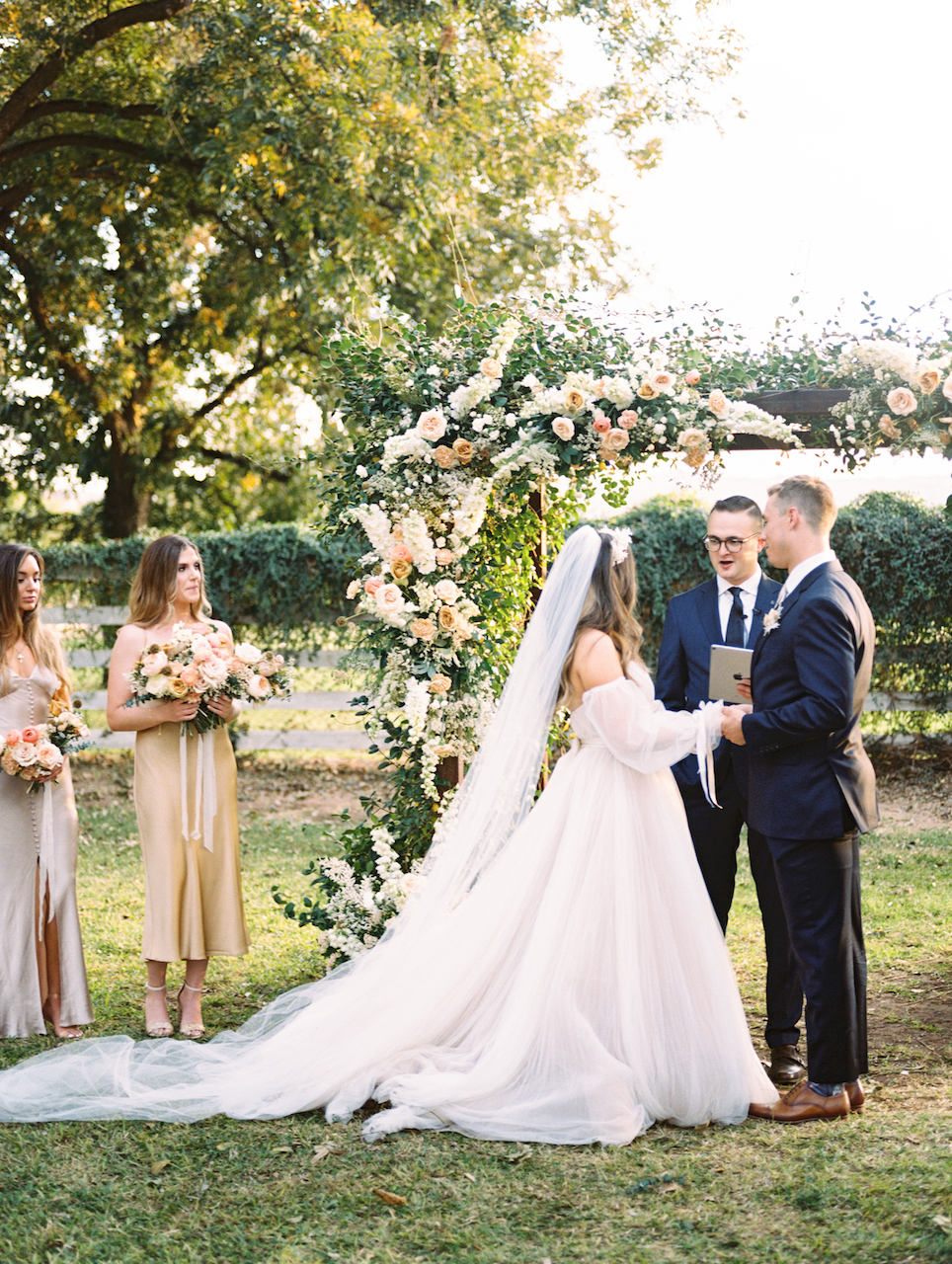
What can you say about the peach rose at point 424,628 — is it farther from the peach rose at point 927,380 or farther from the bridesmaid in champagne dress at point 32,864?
the peach rose at point 927,380

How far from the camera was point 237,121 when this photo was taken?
32.3 ft

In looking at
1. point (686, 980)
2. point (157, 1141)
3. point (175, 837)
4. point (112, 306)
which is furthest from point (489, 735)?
point (112, 306)

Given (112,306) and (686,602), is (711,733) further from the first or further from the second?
(112,306)

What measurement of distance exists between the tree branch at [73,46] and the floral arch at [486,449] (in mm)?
6701

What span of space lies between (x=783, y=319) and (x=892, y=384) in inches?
23.4

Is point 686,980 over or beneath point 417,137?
beneath

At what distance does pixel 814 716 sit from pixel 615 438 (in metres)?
1.52

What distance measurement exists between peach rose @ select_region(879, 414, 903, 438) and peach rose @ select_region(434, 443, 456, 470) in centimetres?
179

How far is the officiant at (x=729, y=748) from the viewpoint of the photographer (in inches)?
181

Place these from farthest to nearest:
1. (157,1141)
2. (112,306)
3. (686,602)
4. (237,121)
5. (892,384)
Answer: (112,306) → (237,121) → (686,602) → (892,384) → (157,1141)

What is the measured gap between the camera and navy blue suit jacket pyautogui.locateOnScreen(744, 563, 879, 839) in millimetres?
3885

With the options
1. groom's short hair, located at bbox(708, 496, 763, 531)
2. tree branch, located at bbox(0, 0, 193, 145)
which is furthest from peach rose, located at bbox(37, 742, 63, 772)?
tree branch, located at bbox(0, 0, 193, 145)

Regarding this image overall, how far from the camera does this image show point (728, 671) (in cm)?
445

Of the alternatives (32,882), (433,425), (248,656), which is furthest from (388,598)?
(32,882)
